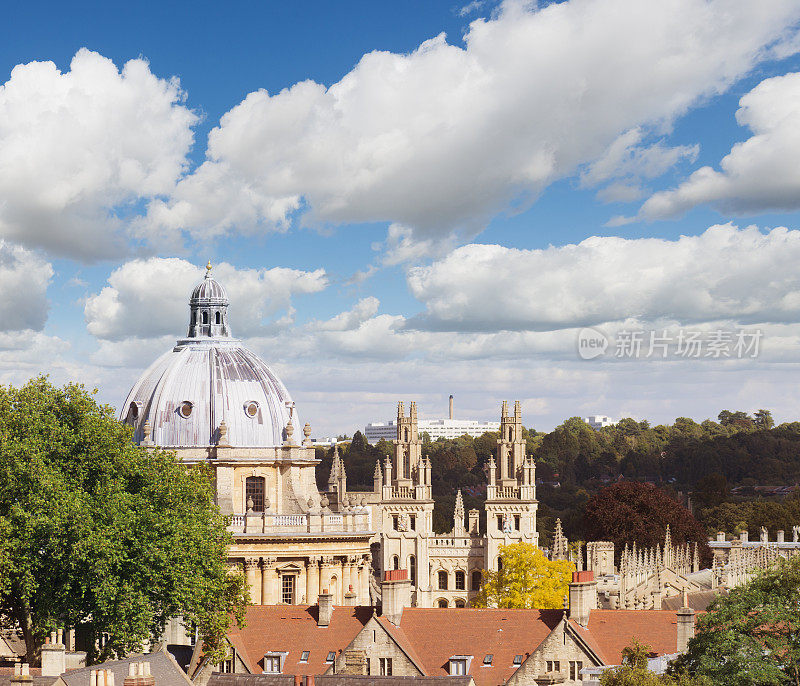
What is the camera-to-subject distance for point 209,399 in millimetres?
90938

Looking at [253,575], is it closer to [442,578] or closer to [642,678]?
[642,678]

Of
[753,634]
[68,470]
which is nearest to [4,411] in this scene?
[68,470]

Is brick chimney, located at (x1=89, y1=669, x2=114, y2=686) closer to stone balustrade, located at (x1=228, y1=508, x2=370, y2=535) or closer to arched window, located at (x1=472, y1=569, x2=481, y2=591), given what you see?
stone balustrade, located at (x1=228, y1=508, x2=370, y2=535)

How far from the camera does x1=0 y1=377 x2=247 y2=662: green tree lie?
63.8 metres

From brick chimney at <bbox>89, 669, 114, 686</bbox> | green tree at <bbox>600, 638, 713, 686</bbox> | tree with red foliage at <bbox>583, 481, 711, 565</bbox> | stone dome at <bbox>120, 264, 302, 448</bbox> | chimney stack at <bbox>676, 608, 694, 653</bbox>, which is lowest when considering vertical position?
green tree at <bbox>600, 638, 713, 686</bbox>

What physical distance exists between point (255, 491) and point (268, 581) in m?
6.27

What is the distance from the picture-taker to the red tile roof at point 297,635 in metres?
65.3

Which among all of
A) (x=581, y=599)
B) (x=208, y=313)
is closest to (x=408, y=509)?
(x=208, y=313)

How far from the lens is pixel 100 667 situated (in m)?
51.5

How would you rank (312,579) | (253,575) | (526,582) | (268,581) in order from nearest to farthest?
(253,575)
(268,581)
(312,579)
(526,582)

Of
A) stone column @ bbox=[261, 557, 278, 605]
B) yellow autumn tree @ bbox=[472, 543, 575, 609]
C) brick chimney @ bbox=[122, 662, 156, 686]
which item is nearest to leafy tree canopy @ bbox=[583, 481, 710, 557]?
yellow autumn tree @ bbox=[472, 543, 575, 609]

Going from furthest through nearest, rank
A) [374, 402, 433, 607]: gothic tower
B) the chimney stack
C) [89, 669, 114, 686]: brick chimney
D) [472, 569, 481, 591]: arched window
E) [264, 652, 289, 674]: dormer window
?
[374, 402, 433, 607]: gothic tower → [472, 569, 481, 591]: arched window → [264, 652, 289, 674]: dormer window → the chimney stack → [89, 669, 114, 686]: brick chimney

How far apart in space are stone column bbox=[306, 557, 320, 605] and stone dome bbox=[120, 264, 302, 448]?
7925 mm

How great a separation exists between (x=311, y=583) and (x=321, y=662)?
2238 centimetres
